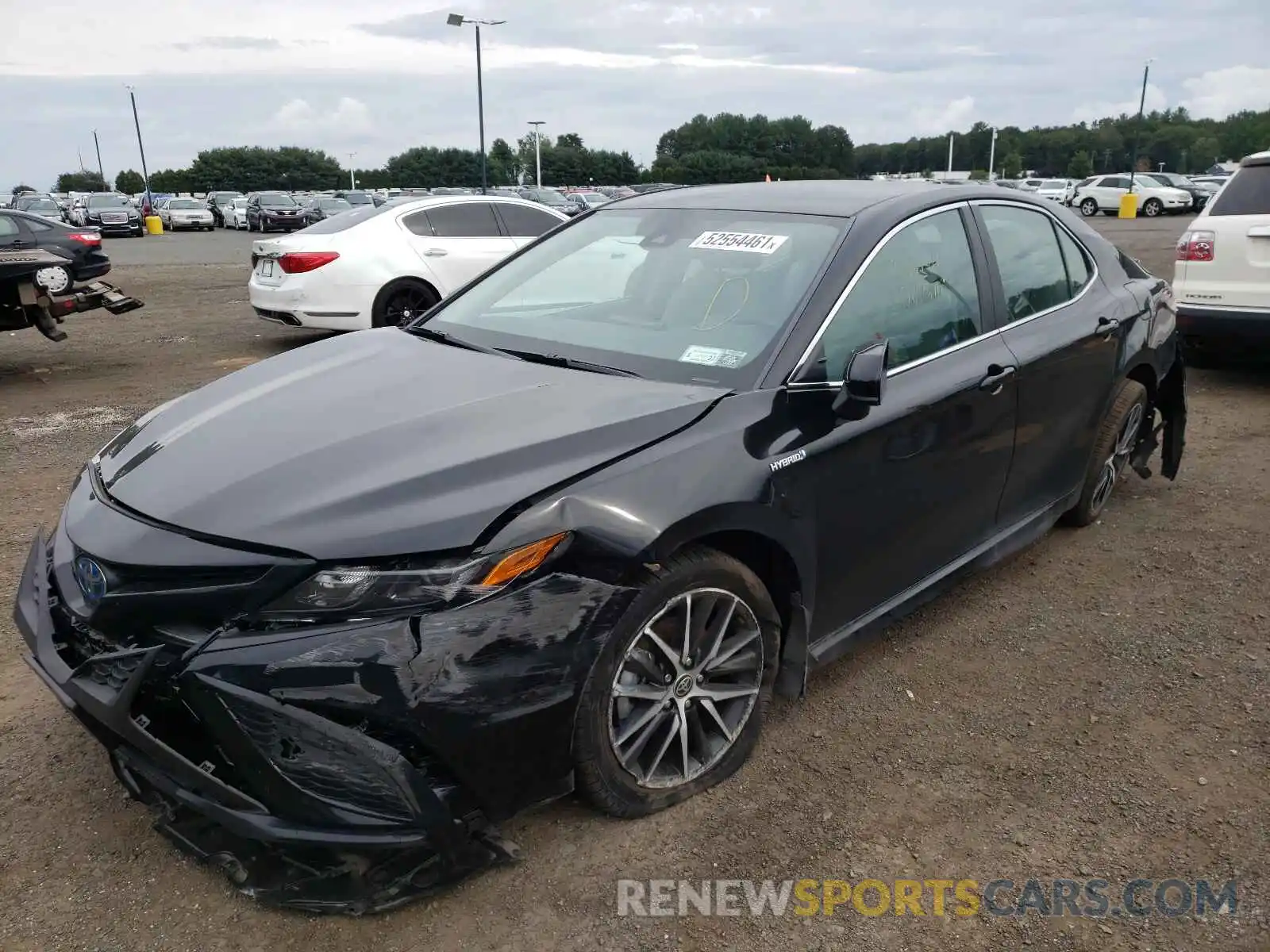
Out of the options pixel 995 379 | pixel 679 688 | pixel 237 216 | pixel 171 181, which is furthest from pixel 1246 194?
pixel 171 181

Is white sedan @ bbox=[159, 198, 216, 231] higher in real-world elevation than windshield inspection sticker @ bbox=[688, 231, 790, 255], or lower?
lower

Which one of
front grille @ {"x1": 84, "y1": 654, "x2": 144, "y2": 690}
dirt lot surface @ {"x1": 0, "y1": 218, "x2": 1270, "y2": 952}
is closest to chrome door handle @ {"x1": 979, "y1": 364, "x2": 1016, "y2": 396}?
dirt lot surface @ {"x1": 0, "y1": 218, "x2": 1270, "y2": 952}

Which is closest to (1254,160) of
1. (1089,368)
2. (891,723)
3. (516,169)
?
(1089,368)

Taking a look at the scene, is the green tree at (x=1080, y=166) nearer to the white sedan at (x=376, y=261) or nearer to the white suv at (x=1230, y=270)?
the white suv at (x=1230, y=270)

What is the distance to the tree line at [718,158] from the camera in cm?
8800

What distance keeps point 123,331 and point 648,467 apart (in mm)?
10985

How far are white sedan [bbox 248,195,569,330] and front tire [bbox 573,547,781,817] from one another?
6721mm

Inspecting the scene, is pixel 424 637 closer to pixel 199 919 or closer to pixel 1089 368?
pixel 199 919

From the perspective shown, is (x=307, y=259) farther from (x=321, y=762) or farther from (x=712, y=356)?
(x=321, y=762)

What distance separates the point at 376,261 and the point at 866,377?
7.45 meters

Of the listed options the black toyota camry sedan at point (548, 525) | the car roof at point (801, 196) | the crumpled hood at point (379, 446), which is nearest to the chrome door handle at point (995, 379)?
the black toyota camry sedan at point (548, 525)

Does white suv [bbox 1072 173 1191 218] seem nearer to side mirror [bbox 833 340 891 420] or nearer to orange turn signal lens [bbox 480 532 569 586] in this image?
side mirror [bbox 833 340 891 420]

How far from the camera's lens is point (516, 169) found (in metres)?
86.8

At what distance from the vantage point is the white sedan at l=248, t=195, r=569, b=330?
29.8 feet
